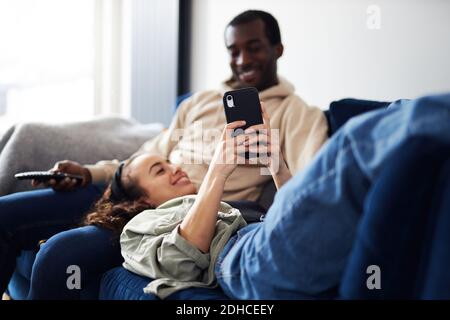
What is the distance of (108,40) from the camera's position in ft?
10.8

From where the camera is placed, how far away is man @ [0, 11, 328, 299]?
135 cm

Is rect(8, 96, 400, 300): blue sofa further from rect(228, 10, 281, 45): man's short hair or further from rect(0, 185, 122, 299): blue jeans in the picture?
rect(228, 10, 281, 45): man's short hair

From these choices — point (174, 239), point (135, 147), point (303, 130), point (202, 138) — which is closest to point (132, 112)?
point (135, 147)

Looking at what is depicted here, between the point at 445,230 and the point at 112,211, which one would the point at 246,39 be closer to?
the point at 112,211

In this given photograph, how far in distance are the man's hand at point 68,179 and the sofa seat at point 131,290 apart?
456 mm

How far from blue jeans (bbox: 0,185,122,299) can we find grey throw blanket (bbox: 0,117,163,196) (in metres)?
0.19

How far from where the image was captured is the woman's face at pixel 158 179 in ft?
5.03

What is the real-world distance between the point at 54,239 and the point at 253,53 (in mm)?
958

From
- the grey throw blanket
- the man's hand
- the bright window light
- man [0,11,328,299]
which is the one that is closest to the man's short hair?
man [0,11,328,299]

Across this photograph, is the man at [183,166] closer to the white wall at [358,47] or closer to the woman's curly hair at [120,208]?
the woman's curly hair at [120,208]

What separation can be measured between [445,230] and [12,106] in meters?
2.85

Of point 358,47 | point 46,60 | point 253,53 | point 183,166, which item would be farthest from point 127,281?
point 46,60

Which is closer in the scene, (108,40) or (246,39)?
(246,39)
